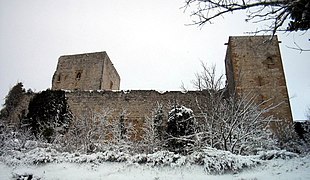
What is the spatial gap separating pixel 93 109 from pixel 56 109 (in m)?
1.99

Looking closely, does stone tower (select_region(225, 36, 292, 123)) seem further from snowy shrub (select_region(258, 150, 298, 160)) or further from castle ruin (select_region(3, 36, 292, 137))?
snowy shrub (select_region(258, 150, 298, 160))

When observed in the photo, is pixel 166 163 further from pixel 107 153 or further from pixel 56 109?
pixel 56 109

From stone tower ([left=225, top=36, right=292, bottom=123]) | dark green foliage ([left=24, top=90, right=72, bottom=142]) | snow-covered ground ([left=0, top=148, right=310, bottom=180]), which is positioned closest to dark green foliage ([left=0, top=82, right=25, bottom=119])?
dark green foliage ([left=24, top=90, right=72, bottom=142])

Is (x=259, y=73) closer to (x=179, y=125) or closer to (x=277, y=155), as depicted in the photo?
(x=179, y=125)

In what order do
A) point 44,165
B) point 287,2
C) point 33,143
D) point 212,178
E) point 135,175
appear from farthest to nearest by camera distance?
point 33,143
point 44,165
point 135,175
point 212,178
point 287,2

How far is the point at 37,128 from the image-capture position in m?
15.9

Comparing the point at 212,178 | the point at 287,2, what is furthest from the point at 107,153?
the point at 287,2

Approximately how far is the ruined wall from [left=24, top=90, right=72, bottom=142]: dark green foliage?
623mm

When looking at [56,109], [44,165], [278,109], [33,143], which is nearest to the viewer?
[44,165]

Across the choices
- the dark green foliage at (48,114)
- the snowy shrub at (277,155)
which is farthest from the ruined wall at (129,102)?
the snowy shrub at (277,155)

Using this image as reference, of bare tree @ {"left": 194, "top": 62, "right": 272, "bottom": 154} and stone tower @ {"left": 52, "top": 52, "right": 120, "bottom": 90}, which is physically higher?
stone tower @ {"left": 52, "top": 52, "right": 120, "bottom": 90}

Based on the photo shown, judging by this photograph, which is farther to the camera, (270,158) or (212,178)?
(270,158)

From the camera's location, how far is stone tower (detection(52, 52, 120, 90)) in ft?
74.7

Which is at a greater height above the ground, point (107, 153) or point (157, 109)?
point (157, 109)
